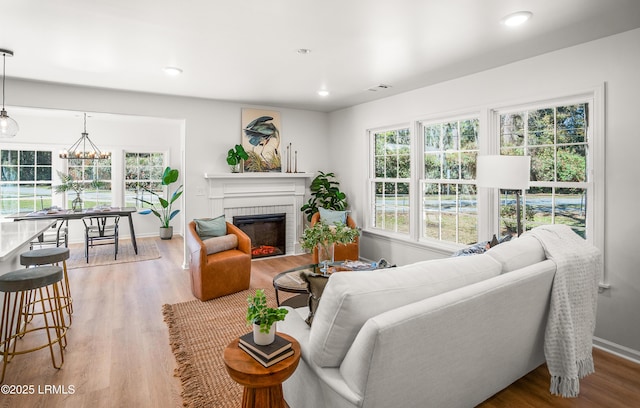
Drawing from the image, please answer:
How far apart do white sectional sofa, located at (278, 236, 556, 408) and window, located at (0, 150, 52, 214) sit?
718 cm

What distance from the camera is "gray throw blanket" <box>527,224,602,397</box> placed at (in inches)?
83.6

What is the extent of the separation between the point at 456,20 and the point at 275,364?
252cm

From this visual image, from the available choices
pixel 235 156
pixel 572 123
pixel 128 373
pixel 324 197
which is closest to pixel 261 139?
pixel 235 156

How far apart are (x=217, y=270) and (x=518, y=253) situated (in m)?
2.93

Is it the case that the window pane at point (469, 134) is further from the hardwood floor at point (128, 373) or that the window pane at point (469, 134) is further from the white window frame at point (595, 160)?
the hardwood floor at point (128, 373)

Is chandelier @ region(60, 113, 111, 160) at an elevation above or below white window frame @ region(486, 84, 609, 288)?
above

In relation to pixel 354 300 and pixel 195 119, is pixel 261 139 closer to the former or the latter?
pixel 195 119

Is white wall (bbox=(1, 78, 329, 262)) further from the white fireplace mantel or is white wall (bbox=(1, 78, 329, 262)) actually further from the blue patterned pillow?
the blue patterned pillow

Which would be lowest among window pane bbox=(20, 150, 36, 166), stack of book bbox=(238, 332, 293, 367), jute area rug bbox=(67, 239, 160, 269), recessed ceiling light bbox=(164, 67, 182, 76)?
jute area rug bbox=(67, 239, 160, 269)

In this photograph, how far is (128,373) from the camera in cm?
247

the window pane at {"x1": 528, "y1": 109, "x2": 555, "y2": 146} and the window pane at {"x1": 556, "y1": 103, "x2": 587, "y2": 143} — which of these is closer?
the window pane at {"x1": 556, "y1": 103, "x2": 587, "y2": 143}

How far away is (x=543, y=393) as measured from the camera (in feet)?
7.37

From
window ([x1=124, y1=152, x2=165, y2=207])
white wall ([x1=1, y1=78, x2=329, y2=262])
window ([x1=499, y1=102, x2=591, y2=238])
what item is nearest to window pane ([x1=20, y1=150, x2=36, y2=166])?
white wall ([x1=1, y1=78, x2=329, y2=262])

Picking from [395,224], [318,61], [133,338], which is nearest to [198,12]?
[318,61]
